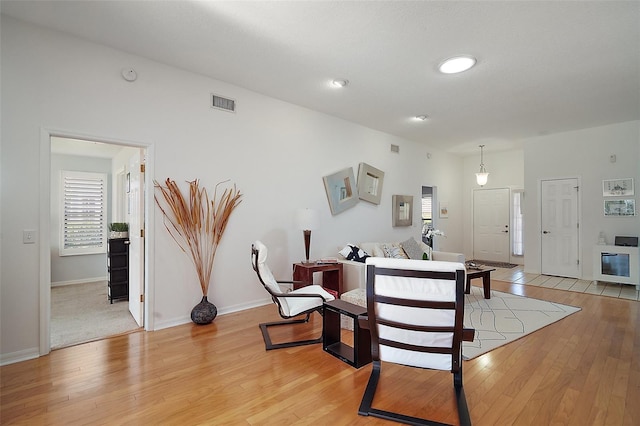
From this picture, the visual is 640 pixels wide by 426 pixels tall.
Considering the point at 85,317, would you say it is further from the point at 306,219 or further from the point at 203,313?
the point at 306,219

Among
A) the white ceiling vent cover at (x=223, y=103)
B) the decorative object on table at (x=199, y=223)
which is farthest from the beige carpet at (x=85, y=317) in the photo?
the white ceiling vent cover at (x=223, y=103)

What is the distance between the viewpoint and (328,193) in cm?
530

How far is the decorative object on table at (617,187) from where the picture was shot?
559cm

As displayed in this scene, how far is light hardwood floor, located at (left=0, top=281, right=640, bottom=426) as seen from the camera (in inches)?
79.7

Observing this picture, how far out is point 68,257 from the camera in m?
5.93

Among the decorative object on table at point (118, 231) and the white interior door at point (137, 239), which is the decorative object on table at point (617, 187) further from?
the decorative object on table at point (118, 231)

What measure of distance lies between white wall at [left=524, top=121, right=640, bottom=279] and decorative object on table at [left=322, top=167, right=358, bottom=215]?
410cm

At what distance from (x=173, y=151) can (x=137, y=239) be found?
1.16 meters

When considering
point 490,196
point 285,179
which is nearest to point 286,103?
point 285,179

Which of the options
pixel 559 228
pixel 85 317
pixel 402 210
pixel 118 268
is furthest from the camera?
pixel 402 210

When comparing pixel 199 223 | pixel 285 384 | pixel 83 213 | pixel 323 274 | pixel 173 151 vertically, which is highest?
pixel 173 151

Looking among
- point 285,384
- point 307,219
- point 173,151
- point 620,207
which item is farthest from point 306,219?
point 620,207

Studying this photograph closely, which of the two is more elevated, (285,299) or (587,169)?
(587,169)

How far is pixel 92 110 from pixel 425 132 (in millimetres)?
5640
